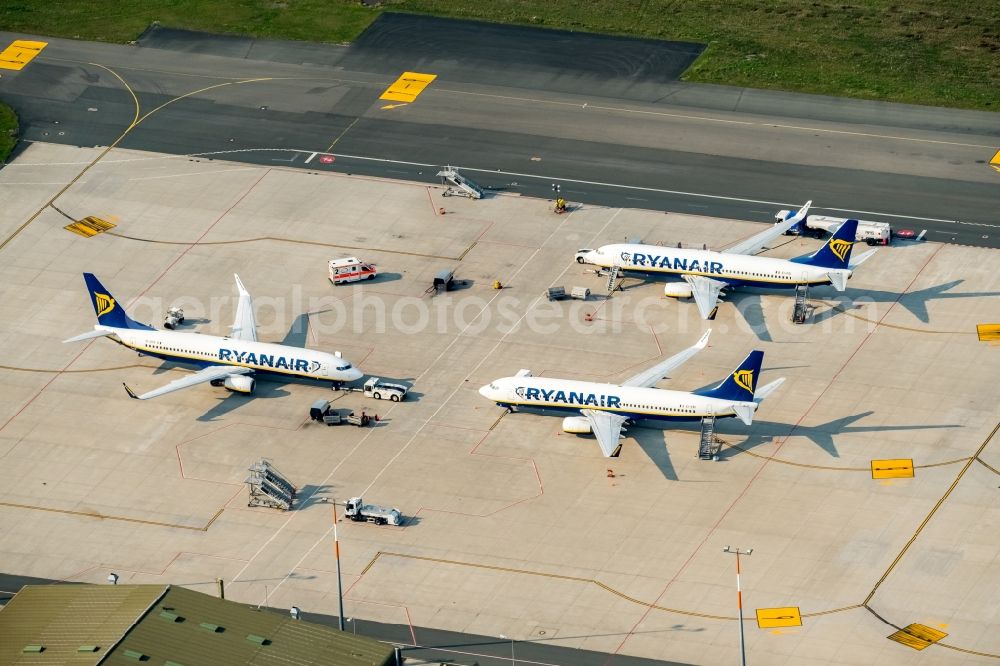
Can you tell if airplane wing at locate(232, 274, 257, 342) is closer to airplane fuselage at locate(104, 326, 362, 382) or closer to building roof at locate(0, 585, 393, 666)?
airplane fuselage at locate(104, 326, 362, 382)

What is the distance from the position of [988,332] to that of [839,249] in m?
18.1

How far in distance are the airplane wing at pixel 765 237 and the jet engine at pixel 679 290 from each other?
662 centimetres

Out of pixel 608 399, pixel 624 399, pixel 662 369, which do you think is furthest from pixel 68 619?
pixel 662 369

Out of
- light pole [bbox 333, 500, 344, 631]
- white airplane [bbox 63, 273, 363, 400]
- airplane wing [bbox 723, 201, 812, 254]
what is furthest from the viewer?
airplane wing [bbox 723, 201, 812, 254]

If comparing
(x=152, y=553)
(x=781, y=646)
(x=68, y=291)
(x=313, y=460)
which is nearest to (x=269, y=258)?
(x=68, y=291)

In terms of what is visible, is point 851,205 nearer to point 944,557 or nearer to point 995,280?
point 995,280

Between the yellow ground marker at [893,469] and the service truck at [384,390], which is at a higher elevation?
the service truck at [384,390]

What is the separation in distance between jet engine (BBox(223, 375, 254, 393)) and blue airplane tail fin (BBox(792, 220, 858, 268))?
6184cm

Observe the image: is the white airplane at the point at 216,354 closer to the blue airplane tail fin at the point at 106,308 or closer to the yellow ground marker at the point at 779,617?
the blue airplane tail fin at the point at 106,308

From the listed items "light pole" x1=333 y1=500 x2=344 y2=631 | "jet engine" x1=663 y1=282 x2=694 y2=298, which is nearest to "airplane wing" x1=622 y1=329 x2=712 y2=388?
"jet engine" x1=663 y1=282 x2=694 y2=298

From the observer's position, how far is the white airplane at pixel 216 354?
544 ft

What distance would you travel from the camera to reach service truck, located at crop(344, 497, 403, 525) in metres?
150

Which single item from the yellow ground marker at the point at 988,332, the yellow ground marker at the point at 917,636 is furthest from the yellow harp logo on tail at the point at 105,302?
the yellow ground marker at the point at 988,332

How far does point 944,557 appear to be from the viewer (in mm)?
145375
